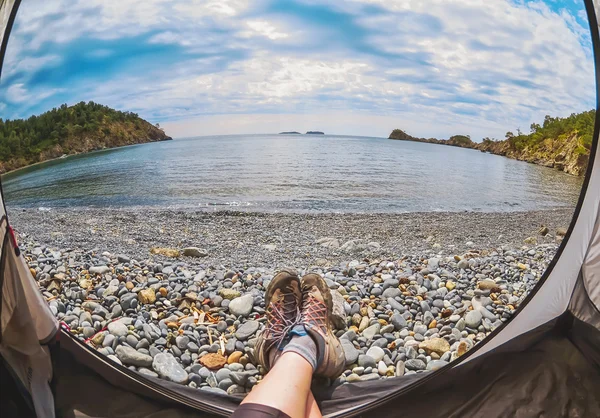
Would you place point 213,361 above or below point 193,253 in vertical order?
above

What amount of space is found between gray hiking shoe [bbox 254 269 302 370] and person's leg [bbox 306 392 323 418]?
241 millimetres

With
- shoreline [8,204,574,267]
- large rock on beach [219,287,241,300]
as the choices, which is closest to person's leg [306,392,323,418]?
large rock on beach [219,287,241,300]

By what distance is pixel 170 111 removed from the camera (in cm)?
4097

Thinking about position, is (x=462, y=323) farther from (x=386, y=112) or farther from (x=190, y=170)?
(x=386, y=112)

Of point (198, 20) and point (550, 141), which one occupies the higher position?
point (198, 20)

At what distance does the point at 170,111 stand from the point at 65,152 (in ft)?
48.4

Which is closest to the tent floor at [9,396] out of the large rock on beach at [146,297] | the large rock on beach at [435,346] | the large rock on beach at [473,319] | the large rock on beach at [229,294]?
the large rock on beach at [146,297]

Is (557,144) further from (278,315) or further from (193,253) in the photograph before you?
(278,315)

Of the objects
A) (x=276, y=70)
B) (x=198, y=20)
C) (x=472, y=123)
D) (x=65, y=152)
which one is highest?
(x=198, y=20)

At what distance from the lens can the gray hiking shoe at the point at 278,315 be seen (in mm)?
1738

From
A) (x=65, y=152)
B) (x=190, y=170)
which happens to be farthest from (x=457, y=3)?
(x=65, y=152)

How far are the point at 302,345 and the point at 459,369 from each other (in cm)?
60

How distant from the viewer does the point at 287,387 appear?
4.40 feet

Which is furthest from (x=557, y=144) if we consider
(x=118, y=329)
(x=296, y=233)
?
(x=118, y=329)
